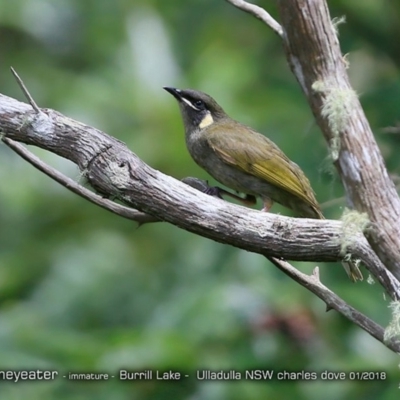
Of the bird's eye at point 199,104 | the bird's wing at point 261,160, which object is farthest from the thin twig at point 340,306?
the bird's eye at point 199,104

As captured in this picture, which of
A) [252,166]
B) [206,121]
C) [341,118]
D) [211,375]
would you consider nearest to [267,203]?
[252,166]

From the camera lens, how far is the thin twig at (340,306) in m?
3.78

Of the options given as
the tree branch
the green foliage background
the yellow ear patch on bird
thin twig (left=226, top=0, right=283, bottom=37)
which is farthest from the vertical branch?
the yellow ear patch on bird

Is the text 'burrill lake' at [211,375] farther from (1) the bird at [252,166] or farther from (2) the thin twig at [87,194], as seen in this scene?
(2) the thin twig at [87,194]

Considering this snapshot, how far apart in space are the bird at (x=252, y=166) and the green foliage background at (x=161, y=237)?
222 mm

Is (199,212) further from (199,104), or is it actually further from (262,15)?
(199,104)

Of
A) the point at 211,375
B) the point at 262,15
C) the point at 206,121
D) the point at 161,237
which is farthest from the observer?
the point at 161,237

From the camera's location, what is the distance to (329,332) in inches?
223

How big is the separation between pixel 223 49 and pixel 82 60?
1.39 metres

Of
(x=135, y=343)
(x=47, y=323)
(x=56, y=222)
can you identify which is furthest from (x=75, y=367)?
(x=56, y=222)

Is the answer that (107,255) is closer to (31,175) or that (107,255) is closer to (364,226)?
A: (31,175)

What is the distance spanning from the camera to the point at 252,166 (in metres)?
5.02

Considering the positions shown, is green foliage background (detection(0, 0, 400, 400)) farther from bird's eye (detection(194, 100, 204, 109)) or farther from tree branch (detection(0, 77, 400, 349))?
tree branch (detection(0, 77, 400, 349))

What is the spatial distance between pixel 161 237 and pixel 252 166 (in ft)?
8.22
